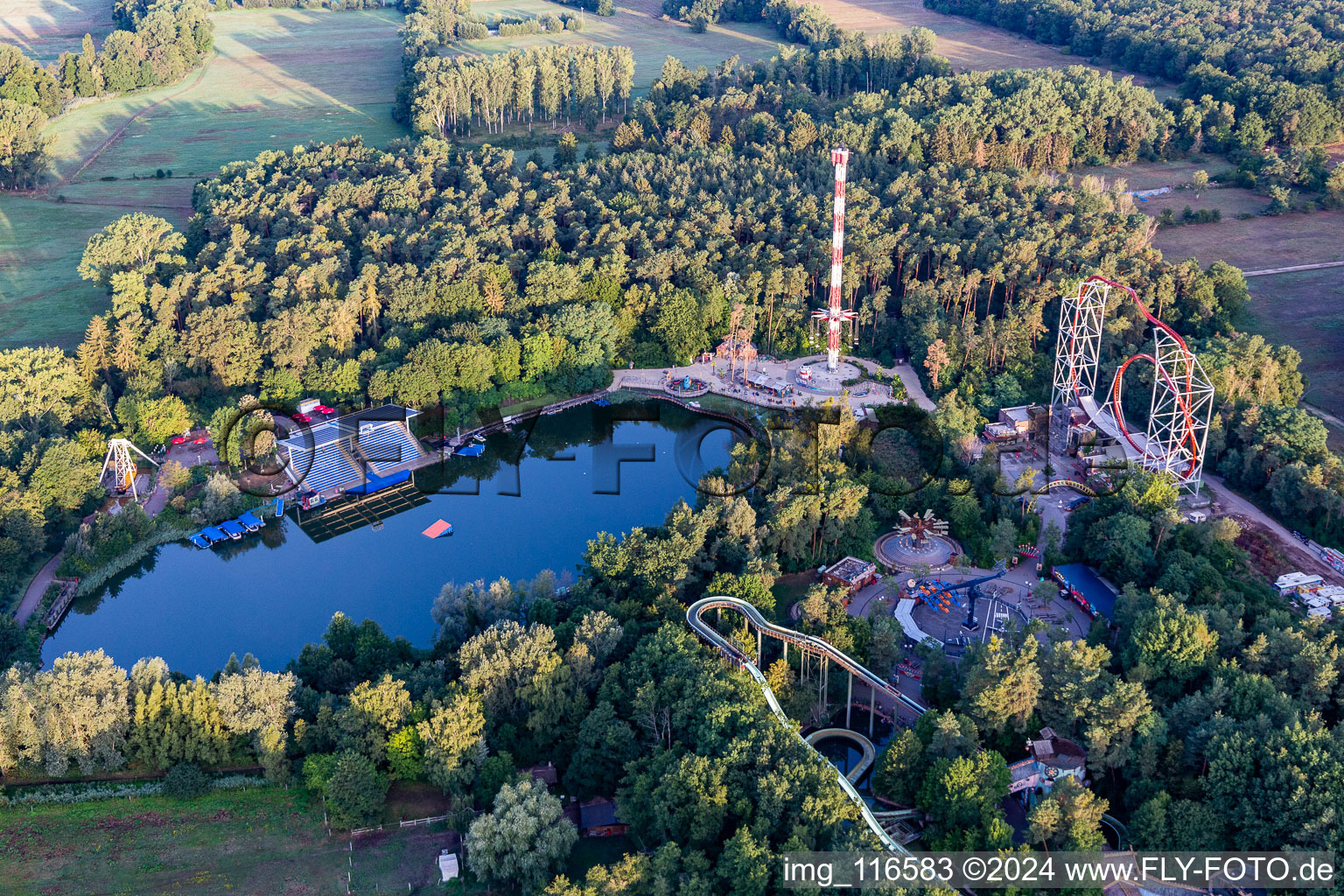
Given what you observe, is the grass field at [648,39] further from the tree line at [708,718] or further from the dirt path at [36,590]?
the tree line at [708,718]

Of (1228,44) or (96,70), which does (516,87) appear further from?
(1228,44)

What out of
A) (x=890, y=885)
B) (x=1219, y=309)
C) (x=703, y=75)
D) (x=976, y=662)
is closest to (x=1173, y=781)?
(x=976, y=662)

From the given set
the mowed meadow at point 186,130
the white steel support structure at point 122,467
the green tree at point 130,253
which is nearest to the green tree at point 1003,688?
the white steel support structure at point 122,467

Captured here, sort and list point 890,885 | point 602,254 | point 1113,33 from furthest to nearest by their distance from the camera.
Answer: point 1113,33
point 602,254
point 890,885

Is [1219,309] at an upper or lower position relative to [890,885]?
upper

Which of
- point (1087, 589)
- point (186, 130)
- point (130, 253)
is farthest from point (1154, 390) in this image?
point (186, 130)

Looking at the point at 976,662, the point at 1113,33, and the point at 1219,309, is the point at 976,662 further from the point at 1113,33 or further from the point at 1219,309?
the point at 1113,33
